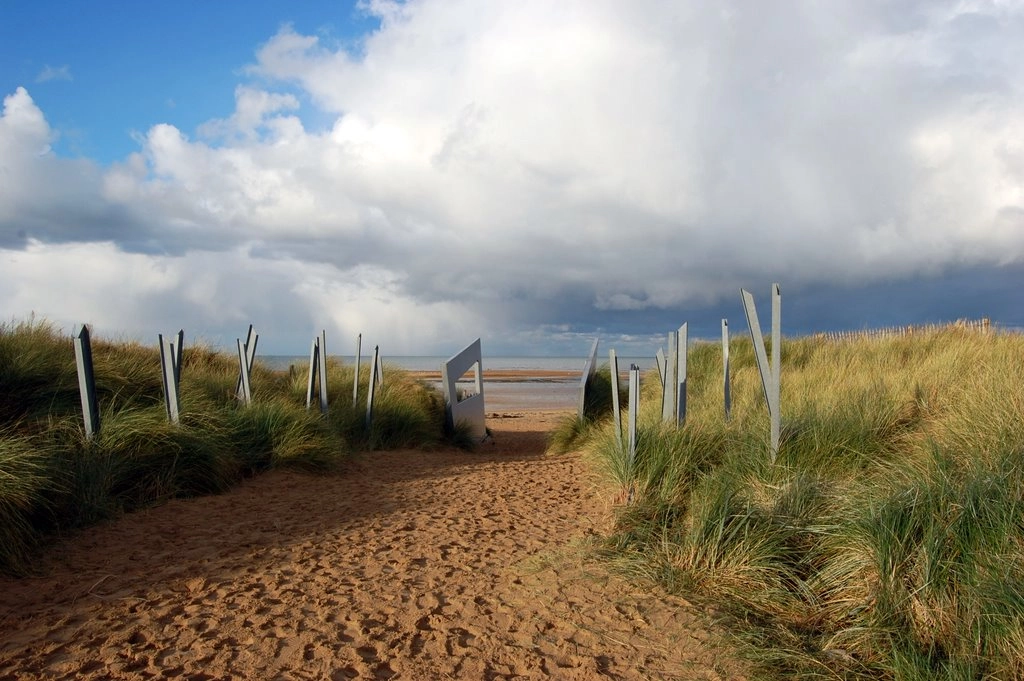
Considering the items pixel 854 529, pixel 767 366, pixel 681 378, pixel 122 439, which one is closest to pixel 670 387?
pixel 681 378

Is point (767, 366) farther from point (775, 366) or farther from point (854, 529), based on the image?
point (854, 529)

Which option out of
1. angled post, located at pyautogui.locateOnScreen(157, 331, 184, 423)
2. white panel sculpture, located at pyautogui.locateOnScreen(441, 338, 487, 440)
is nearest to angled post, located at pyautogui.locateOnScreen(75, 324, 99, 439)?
angled post, located at pyautogui.locateOnScreen(157, 331, 184, 423)

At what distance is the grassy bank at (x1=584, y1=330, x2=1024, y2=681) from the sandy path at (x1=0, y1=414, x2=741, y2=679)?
50cm

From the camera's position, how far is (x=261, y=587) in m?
4.82

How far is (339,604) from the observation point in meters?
4.59

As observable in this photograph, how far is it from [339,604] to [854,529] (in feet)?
10.4

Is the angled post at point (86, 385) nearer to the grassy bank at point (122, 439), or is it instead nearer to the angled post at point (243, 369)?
the grassy bank at point (122, 439)

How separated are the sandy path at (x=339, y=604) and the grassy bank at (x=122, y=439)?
0.36 m

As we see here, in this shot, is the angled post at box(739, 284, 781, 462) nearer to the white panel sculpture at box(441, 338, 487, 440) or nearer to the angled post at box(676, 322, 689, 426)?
the angled post at box(676, 322, 689, 426)

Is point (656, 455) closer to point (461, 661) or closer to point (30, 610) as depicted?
point (461, 661)

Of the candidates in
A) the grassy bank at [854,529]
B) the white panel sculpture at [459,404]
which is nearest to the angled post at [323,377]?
the white panel sculpture at [459,404]

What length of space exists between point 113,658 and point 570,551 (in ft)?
9.99

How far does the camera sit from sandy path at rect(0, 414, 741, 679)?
3844mm

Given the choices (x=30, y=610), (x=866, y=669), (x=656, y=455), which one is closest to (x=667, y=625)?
(x=866, y=669)
